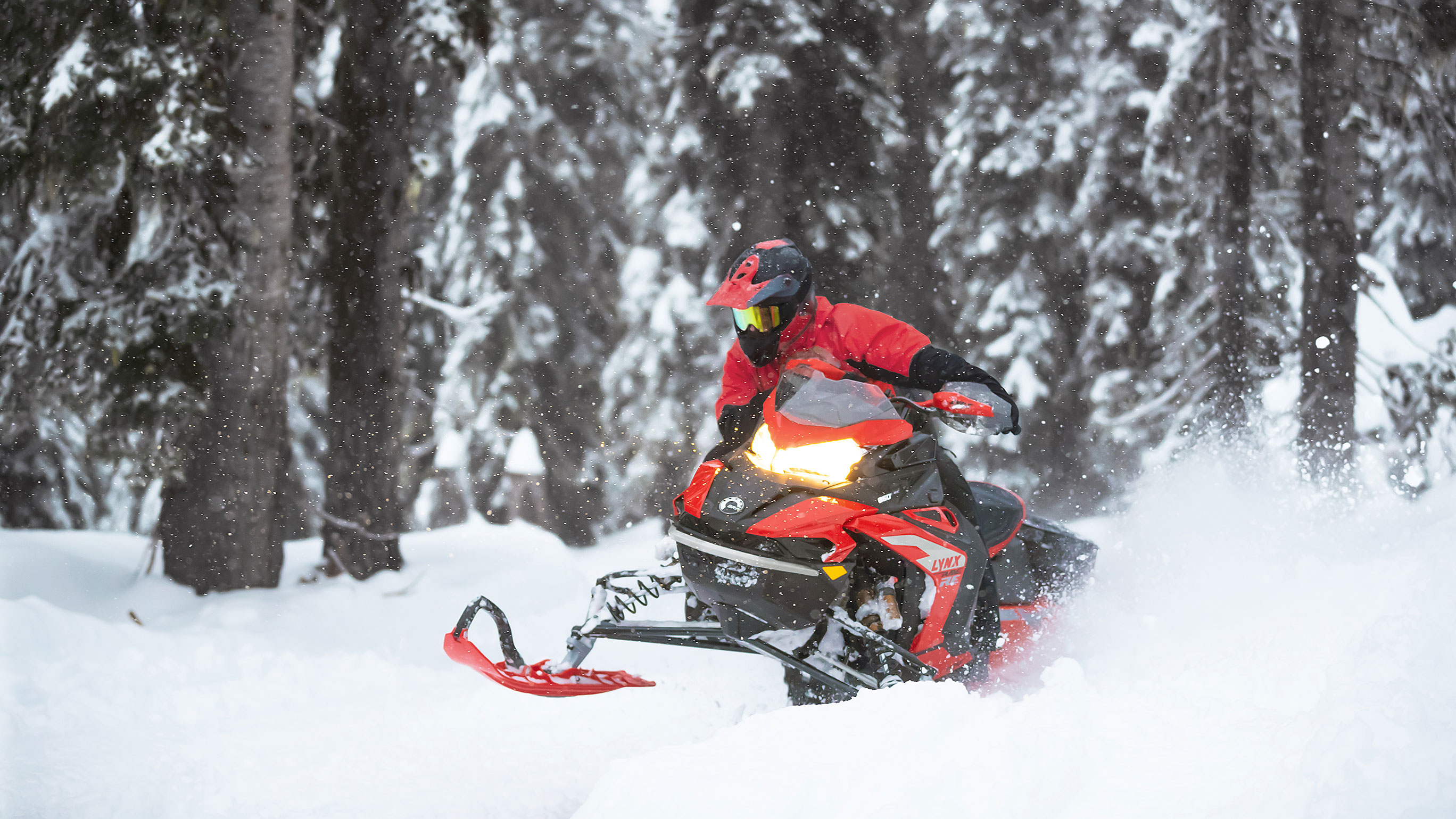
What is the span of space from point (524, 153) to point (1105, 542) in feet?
42.5

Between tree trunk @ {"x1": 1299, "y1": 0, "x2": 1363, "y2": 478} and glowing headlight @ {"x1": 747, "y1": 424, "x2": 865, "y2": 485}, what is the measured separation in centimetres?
765

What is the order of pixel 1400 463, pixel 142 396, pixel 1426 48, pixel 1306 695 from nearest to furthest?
pixel 1306 695 < pixel 142 396 < pixel 1426 48 < pixel 1400 463

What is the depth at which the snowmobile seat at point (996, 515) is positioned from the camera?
435 cm

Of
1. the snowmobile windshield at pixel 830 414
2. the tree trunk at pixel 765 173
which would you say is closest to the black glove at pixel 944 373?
the snowmobile windshield at pixel 830 414

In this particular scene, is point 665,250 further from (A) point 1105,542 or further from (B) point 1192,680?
(B) point 1192,680

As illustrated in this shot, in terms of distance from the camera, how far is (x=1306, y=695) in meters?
3.25

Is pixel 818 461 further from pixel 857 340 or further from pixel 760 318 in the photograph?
pixel 857 340

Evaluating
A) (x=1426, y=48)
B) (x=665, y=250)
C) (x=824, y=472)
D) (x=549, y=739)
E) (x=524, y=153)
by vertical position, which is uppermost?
(x=1426, y=48)

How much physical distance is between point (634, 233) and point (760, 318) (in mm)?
13698

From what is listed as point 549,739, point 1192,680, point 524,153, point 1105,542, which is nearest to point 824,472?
point 1192,680

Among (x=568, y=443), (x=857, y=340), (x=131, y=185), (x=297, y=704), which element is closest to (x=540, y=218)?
(x=568, y=443)

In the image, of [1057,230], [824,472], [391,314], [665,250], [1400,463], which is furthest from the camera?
[665,250]

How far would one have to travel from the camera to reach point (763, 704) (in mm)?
5117

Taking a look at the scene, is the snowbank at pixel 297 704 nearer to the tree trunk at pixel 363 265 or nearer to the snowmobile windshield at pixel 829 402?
the tree trunk at pixel 363 265
